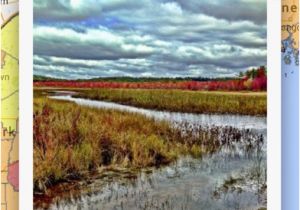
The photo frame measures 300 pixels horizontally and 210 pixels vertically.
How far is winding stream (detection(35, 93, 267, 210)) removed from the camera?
2.57 ft

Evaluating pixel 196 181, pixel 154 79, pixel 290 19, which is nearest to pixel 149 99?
pixel 154 79

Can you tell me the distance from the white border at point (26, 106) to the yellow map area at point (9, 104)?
0.03 m

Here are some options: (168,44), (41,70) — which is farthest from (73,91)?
(168,44)

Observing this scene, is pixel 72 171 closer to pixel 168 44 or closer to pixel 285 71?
pixel 168 44

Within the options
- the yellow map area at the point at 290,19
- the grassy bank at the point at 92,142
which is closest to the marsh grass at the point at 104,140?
the grassy bank at the point at 92,142

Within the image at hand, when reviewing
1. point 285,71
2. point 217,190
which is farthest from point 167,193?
point 285,71

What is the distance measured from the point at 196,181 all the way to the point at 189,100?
0.47 ft

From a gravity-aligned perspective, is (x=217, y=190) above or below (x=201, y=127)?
below

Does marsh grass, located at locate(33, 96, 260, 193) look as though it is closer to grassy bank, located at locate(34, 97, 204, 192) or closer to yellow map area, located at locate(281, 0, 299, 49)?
grassy bank, located at locate(34, 97, 204, 192)

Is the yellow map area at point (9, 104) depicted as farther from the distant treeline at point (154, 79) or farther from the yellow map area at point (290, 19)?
the yellow map area at point (290, 19)

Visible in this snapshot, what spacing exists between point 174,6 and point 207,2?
0.06m

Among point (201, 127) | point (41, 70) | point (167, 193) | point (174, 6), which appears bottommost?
point (167, 193)

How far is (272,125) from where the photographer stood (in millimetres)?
782

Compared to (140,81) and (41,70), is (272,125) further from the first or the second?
(41,70)
